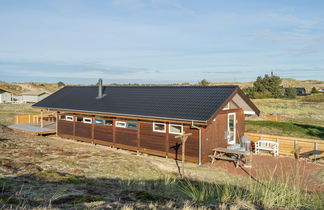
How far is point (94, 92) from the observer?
22.2 metres

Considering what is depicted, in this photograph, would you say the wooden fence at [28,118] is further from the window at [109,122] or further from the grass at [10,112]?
the window at [109,122]

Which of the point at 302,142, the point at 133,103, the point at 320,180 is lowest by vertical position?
the point at 320,180

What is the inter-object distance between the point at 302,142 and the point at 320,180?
4.53 meters

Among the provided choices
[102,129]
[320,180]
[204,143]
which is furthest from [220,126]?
[102,129]

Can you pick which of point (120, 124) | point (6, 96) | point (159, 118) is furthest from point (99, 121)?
point (6, 96)

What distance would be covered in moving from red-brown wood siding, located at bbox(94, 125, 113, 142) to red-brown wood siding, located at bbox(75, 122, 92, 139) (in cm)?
65

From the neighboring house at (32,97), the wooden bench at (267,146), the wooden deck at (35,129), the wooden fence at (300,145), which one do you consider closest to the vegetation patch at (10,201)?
the wooden fence at (300,145)

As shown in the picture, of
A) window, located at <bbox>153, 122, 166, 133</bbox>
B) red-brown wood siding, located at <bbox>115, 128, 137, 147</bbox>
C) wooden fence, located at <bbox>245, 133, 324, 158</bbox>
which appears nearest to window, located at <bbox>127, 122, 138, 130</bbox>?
red-brown wood siding, located at <bbox>115, 128, 137, 147</bbox>

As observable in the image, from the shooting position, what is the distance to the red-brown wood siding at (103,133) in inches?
715

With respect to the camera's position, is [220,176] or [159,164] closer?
[220,176]

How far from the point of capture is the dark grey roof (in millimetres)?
14570

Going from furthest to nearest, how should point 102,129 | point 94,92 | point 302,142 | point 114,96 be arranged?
1. point 94,92
2. point 114,96
3. point 102,129
4. point 302,142

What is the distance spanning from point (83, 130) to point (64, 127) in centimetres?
245

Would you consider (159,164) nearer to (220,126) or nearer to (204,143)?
(204,143)
